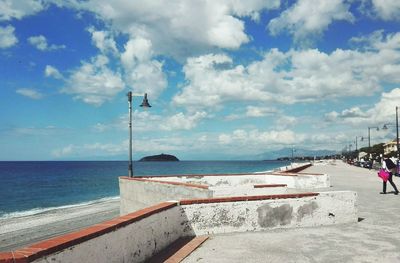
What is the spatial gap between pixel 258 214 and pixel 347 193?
2451 millimetres

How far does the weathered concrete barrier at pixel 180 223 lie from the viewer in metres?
4.36

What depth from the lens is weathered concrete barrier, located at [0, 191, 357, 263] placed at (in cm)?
436

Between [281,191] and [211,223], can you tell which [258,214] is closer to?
[211,223]

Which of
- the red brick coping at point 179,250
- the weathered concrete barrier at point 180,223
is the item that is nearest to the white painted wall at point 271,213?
the weathered concrete barrier at point 180,223

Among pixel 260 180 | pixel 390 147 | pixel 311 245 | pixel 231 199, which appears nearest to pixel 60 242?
pixel 231 199

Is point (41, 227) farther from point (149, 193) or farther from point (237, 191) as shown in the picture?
point (237, 191)

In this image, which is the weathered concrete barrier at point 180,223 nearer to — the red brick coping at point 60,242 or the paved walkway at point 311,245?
the red brick coping at point 60,242

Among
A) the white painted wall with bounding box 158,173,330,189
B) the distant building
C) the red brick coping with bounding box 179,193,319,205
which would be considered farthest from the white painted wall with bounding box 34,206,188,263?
the distant building

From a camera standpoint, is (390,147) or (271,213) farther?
(390,147)

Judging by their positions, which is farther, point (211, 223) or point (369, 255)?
point (211, 223)

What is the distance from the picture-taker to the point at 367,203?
42.5ft

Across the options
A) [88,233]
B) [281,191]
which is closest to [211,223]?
[88,233]

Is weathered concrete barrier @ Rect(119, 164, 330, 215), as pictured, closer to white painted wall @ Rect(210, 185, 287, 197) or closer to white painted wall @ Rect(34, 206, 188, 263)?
white painted wall @ Rect(210, 185, 287, 197)

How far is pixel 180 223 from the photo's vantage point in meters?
7.40
